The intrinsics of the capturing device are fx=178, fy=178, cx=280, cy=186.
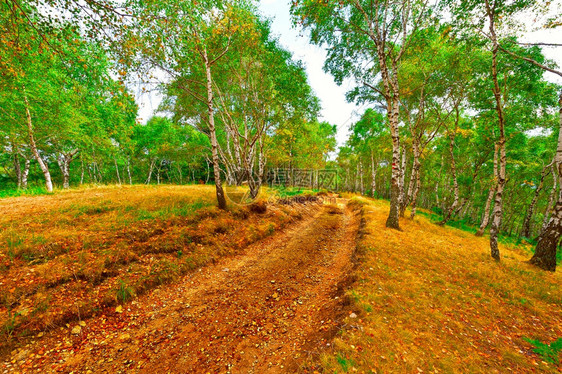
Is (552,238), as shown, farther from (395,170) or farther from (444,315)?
(444,315)

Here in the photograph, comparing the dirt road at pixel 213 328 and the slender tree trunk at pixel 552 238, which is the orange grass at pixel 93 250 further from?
the slender tree trunk at pixel 552 238

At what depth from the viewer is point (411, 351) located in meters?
3.29

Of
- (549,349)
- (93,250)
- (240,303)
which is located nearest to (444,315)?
(549,349)

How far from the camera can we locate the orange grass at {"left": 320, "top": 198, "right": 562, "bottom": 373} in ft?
10.4

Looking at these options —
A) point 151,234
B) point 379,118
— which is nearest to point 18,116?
point 151,234

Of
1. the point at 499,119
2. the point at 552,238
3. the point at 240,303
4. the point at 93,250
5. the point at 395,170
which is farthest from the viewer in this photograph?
the point at 395,170

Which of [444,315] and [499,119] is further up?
[499,119]

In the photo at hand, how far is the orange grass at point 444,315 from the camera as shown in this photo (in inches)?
125

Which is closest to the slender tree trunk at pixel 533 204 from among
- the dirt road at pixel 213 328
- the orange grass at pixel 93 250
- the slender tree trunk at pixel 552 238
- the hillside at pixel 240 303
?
the slender tree trunk at pixel 552 238

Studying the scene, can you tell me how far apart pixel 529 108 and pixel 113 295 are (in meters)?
26.5

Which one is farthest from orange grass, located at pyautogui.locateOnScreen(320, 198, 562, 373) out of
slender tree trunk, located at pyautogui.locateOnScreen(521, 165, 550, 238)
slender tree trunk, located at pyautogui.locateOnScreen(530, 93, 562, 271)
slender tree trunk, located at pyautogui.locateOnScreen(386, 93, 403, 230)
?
slender tree trunk, located at pyautogui.locateOnScreen(521, 165, 550, 238)

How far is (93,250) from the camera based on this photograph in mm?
5723

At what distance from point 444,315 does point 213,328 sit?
18.4 feet

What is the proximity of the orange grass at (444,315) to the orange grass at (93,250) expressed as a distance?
18.5 ft
